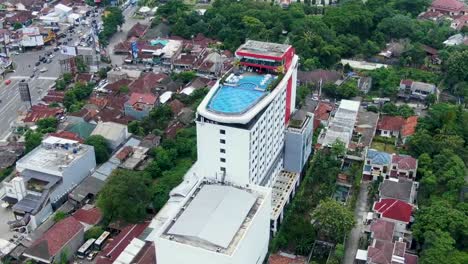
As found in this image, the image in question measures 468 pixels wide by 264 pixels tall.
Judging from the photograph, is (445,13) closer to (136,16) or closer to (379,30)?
(379,30)

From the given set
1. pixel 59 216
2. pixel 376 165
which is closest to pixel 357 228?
pixel 376 165

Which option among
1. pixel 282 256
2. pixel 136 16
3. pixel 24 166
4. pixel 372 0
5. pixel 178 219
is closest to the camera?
pixel 178 219

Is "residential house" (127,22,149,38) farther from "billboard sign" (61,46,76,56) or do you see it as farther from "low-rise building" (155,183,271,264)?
"low-rise building" (155,183,271,264)

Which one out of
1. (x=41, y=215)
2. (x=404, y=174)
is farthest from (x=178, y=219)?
(x=404, y=174)

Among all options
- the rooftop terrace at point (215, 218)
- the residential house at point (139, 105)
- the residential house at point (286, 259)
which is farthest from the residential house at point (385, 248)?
the residential house at point (139, 105)

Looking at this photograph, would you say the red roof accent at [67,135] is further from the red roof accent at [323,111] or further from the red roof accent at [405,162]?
the red roof accent at [405,162]

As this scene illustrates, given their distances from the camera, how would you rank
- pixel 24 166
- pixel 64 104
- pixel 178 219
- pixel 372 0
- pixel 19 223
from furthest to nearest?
1. pixel 372 0
2. pixel 64 104
3. pixel 24 166
4. pixel 19 223
5. pixel 178 219

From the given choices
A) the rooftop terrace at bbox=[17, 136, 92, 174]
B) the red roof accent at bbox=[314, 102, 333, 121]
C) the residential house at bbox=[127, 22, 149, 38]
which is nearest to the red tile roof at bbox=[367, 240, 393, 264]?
the red roof accent at bbox=[314, 102, 333, 121]

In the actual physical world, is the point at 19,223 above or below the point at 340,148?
below
